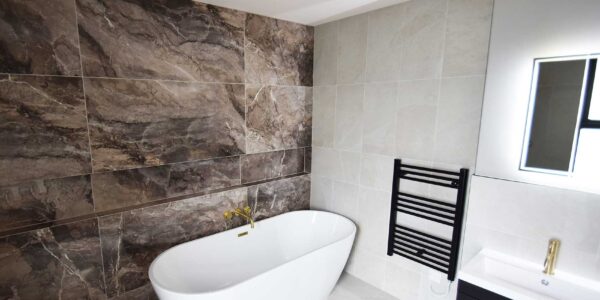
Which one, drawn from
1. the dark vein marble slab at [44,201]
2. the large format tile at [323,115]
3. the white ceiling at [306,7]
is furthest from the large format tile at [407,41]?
the dark vein marble slab at [44,201]

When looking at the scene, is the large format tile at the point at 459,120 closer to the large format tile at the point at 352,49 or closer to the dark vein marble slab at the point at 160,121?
Result: the large format tile at the point at 352,49

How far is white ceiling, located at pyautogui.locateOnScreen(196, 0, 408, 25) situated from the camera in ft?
6.98

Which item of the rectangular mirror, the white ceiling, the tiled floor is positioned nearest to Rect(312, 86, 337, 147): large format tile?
the white ceiling

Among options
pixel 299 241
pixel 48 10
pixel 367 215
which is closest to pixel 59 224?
pixel 48 10

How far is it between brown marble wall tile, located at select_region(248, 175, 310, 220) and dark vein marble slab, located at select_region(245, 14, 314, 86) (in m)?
0.94

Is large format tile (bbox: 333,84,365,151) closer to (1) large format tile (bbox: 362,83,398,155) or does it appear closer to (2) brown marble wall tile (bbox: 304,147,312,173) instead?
(1) large format tile (bbox: 362,83,398,155)

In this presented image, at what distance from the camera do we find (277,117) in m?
2.72

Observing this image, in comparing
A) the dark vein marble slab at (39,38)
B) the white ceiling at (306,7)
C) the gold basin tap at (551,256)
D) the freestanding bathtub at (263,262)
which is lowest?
the freestanding bathtub at (263,262)

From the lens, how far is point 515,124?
1.69m

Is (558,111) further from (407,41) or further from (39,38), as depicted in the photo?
(39,38)

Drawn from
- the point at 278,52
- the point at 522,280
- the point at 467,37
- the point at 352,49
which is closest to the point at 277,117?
the point at 278,52

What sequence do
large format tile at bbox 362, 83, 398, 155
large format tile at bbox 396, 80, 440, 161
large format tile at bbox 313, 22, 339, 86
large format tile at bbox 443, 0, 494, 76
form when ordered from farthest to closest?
large format tile at bbox 313, 22, 339, 86 → large format tile at bbox 362, 83, 398, 155 → large format tile at bbox 396, 80, 440, 161 → large format tile at bbox 443, 0, 494, 76

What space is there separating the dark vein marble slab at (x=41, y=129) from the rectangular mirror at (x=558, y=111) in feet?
8.54

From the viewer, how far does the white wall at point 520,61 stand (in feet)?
4.79
